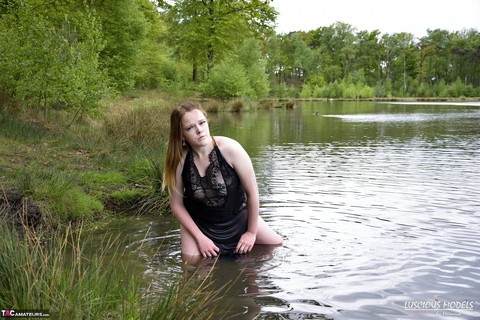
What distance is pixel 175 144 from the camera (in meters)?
4.59

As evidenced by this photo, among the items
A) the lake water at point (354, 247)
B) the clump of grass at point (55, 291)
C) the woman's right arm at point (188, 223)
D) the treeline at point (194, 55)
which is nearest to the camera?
the clump of grass at point (55, 291)

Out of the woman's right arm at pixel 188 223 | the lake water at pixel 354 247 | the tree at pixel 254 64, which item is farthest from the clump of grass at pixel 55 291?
the tree at pixel 254 64

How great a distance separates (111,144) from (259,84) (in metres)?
33.5

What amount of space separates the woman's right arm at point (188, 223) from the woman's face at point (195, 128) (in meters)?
0.33

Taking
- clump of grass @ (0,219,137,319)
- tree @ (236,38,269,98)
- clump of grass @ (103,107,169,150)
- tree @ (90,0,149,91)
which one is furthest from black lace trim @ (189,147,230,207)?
tree @ (236,38,269,98)

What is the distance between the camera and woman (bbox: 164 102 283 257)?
4496 mm

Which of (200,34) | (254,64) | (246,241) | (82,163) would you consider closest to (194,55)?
(200,34)

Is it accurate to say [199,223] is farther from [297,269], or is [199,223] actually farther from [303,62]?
[303,62]

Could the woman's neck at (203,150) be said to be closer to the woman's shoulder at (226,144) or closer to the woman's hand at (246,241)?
the woman's shoulder at (226,144)

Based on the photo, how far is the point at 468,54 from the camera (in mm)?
77188

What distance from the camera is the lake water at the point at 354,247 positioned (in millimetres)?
3668

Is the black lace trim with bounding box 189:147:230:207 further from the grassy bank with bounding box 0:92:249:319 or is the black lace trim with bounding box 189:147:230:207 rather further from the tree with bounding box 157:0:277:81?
the tree with bounding box 157:0:277:81

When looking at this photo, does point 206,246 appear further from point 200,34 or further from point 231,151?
point 200,34

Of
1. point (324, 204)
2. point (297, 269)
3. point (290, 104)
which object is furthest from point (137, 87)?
point (297, 269)
